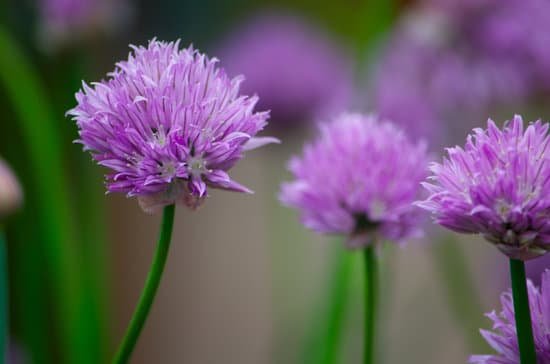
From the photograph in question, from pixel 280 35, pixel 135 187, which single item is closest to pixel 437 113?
pixel 280 35

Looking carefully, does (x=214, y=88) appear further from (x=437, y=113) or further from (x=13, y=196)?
(x=437, y=113)

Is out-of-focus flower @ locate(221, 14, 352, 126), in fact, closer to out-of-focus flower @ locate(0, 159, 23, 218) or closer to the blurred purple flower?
the blurred purple flower

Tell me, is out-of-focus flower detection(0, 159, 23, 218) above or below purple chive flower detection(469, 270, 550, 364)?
above

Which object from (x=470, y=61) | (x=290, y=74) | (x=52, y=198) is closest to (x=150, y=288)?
(x=52, y=198)

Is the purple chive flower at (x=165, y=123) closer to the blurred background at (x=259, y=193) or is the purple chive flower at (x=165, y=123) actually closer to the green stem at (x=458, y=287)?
the blurred background at (x=259, y=193)

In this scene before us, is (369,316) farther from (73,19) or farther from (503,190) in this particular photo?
(73,19)

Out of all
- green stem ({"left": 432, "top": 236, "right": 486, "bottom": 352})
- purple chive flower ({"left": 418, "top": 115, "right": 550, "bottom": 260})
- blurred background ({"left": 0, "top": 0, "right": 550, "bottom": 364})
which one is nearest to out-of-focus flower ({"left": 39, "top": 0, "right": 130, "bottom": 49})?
blurred background ({"left": 0, "top": 0, "right": 550, "bottom": 364})

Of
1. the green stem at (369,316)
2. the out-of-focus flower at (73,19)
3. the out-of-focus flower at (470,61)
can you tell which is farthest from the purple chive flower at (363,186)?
the out-of-focus flower at (73,19)
